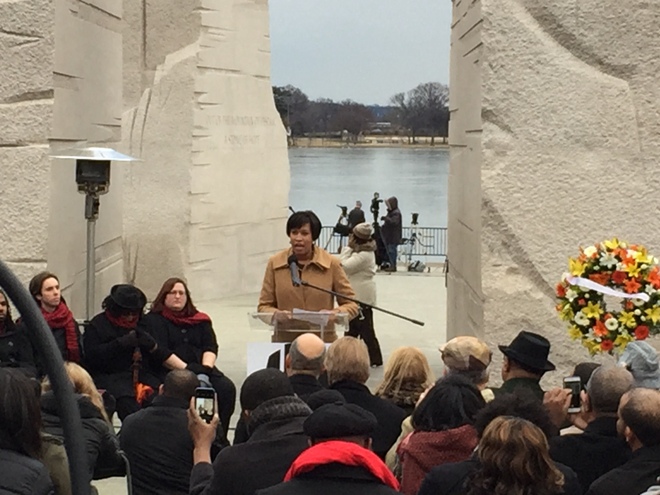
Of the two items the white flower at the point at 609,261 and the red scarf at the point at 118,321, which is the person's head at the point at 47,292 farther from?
the white flower at the point at 609,261

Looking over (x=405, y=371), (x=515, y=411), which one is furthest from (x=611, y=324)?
(x=515, y=411)

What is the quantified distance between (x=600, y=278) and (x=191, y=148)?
791 cm

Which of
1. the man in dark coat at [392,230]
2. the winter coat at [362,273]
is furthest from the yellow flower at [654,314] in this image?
the man in dark coat at [392,230]

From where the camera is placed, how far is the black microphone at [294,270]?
6.72 meters

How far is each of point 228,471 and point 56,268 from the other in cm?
439

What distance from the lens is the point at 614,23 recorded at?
Answer: 7.33 m

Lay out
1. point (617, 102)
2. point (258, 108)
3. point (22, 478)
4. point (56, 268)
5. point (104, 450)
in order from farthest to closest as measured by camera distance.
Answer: point (258, 108) → point (56, 268) → point (617, 102) → point (104, 450) → point (22, 478)

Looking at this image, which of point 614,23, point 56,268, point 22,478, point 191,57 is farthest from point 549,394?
point 191,57

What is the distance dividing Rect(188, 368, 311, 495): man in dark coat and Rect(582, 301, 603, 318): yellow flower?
2.29 m

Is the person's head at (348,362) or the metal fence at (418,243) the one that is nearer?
the person's head at (348,362)

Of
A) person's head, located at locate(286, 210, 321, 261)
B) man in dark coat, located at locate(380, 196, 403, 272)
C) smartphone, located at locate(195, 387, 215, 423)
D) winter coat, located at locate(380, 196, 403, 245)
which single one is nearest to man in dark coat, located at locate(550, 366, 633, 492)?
smartphone, located at locate(195, 387, 215, 423)

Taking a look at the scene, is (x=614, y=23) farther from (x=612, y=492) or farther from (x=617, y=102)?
(x=612, y=492)

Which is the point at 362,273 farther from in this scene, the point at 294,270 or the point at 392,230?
the point at 392,230

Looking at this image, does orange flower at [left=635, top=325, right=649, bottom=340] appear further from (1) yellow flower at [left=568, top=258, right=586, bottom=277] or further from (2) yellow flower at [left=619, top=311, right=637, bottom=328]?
(1) yellow flower at [left=568, top=258, right=586, bottom=277]
